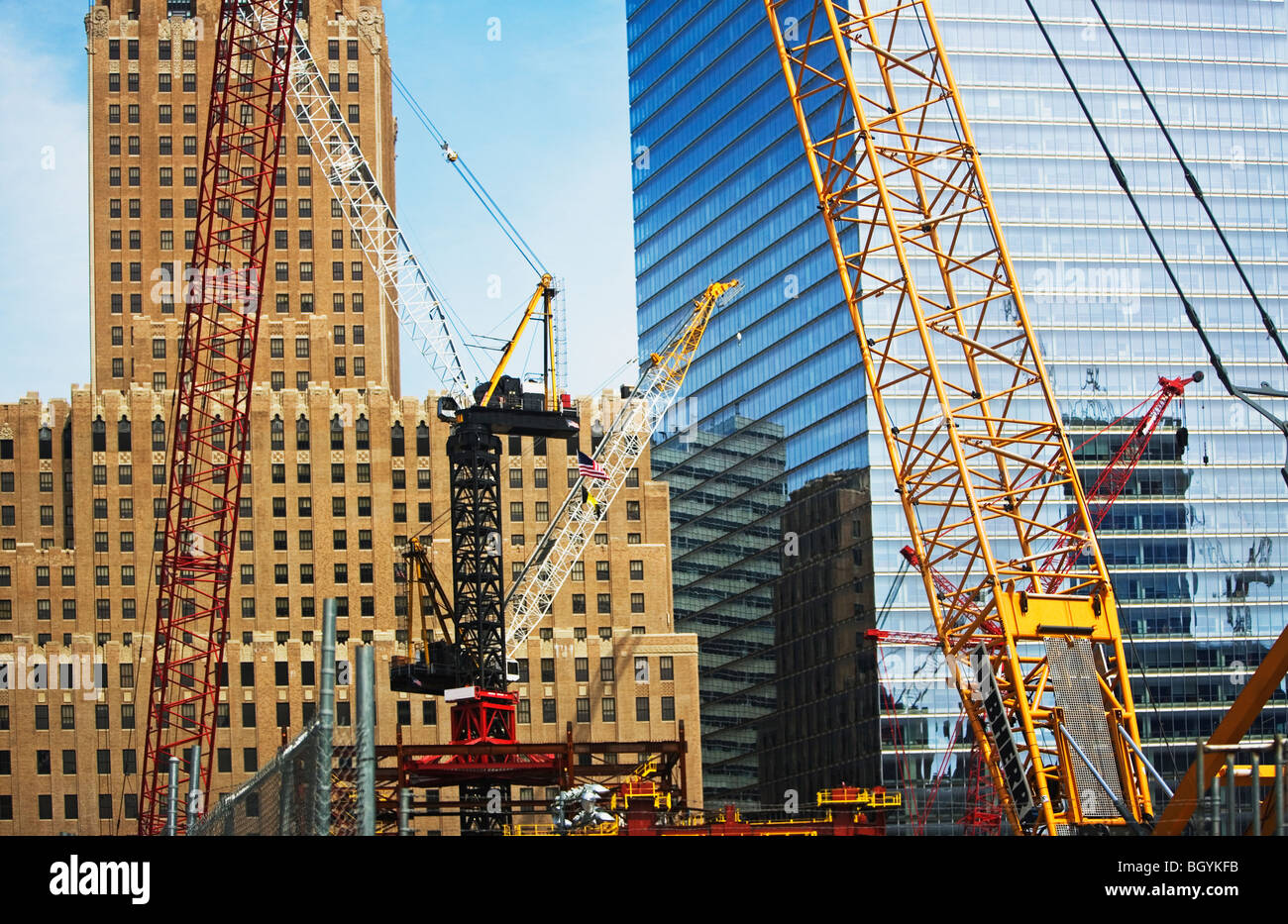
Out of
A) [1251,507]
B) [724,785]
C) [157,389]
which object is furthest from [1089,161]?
[157,389]

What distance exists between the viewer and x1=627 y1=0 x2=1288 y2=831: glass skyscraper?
155125 millimetres

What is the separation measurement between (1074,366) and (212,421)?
75.4 m

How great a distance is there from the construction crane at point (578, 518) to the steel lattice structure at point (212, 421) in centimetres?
2271

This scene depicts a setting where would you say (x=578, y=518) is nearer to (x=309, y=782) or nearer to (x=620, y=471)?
(x=620, y=471)

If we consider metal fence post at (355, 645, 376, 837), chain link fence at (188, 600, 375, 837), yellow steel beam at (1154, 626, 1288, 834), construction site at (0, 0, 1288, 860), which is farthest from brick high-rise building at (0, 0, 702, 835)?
metal fence post at (355, 645, 376, 837)

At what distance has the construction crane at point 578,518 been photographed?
139 metres

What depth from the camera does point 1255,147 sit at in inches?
6609

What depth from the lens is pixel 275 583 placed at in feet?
465

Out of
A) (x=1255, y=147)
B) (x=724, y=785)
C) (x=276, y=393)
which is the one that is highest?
(x=1255, y=147)

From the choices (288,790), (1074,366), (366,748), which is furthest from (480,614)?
(366,748)

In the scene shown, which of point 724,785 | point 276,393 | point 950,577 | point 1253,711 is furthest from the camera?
point 724,785
